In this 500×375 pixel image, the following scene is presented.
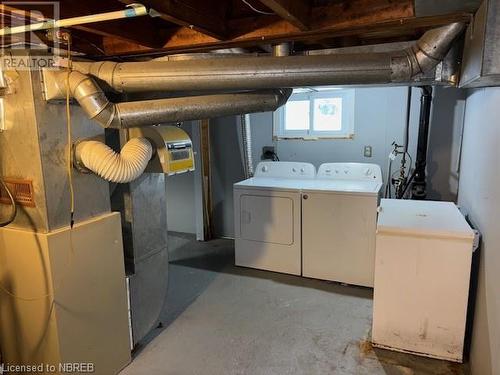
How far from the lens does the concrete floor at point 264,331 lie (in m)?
2.28

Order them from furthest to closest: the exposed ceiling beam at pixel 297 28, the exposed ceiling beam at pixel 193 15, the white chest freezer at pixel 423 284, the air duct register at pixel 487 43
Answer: the white chest freezer at pixel 423 284 → the exposed ceiling beam at pixel 297 28 → the exposed ceiling beam at pixel 193 15 → the air duct register at pixel 487 43

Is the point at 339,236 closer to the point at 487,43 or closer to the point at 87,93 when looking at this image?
the point at 487,43

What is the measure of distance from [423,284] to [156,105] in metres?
1.92

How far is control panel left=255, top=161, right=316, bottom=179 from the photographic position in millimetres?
3867

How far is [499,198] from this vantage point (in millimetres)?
1741

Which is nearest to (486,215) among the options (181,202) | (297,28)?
(297,28)

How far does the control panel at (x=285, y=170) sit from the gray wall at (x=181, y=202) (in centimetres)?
110

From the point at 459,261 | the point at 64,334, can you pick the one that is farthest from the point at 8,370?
the point at 459,261

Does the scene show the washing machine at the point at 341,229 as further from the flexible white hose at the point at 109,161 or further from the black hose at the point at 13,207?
the black hose at the point at 13,207

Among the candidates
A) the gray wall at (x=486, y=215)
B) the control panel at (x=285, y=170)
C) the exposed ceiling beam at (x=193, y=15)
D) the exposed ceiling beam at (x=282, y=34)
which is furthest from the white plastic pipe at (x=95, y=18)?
the control panel at (x=285, y=170)

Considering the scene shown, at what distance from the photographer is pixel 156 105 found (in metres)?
1.92

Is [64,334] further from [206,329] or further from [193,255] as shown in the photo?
[193,255]

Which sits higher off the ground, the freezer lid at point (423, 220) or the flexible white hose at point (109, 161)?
the flexible white hose at point (109, 161)

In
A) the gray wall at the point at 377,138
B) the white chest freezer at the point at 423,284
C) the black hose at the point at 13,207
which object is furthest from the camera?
the gray wall at the point at 377,138
